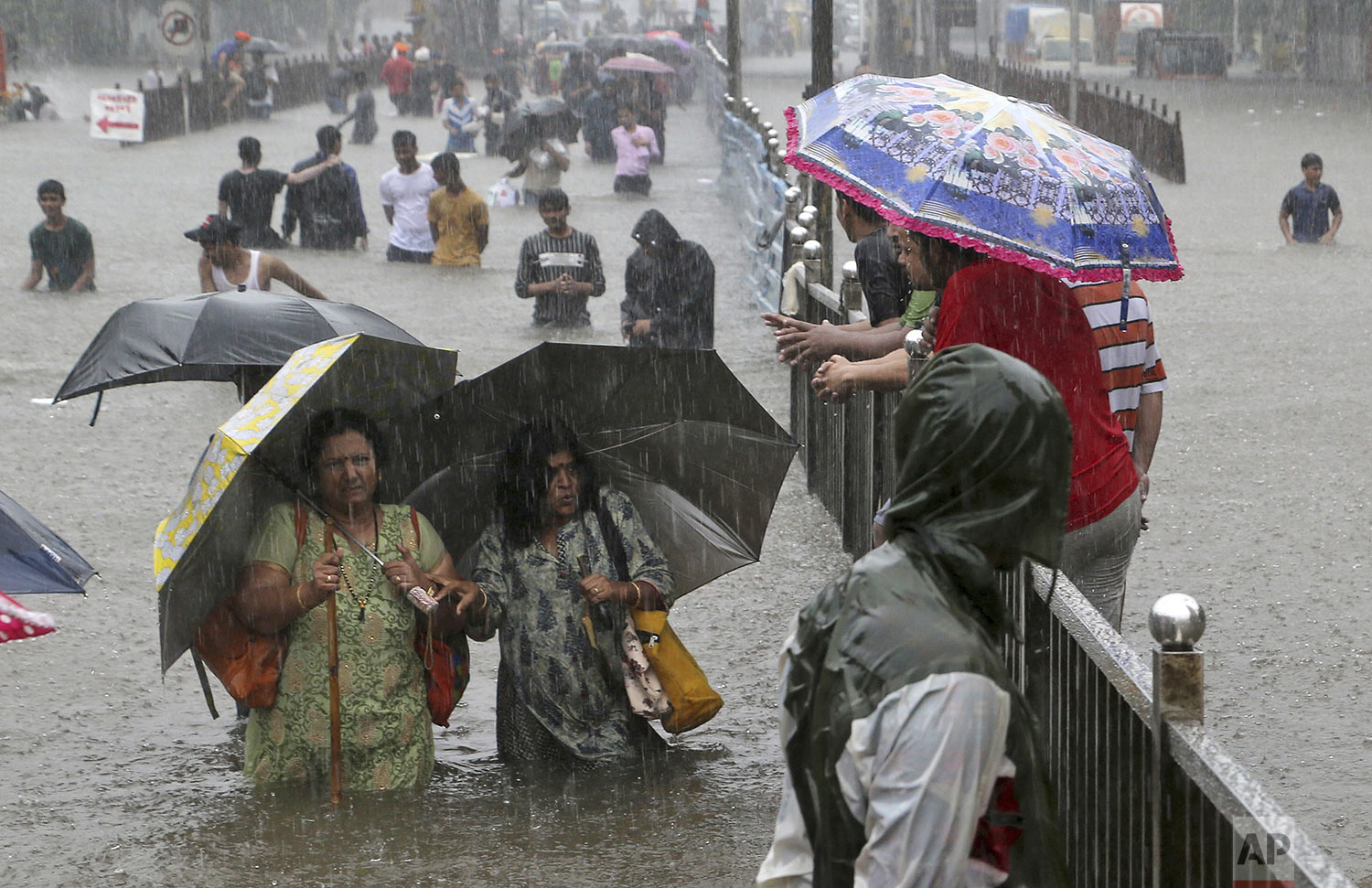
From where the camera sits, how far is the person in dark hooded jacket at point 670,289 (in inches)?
438

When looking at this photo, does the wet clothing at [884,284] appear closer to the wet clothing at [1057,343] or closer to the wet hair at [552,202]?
the wet clothing at [1057,343]

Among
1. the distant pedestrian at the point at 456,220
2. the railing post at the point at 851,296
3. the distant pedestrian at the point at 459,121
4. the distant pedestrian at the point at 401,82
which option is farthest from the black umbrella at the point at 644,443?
the distant pedestrian at the point at 401,82

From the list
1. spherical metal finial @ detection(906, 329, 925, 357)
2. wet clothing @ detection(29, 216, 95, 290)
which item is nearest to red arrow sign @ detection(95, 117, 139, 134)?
wet clothing @ detection(29, 216, 95, 290)

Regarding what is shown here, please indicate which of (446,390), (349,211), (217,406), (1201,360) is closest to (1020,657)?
(446,390)

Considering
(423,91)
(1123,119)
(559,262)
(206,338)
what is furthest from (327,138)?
Answer: (423,91)

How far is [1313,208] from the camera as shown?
699 inches

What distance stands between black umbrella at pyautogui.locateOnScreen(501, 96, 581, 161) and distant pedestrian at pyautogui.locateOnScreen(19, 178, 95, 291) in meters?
7.60

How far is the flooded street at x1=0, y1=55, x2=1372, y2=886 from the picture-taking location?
16.0 feet

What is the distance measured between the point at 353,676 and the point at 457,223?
40.7ft

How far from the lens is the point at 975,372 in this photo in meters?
2.14

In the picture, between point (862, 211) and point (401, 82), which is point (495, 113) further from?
point (862, 211)

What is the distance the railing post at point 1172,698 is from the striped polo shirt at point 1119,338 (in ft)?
5.89

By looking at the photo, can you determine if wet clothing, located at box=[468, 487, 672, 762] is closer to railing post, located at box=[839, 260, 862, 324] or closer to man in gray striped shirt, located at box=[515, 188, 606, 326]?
railing post, located at box=[839, 260, 862, 324]

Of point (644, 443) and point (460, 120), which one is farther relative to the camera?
point (460, 120)
